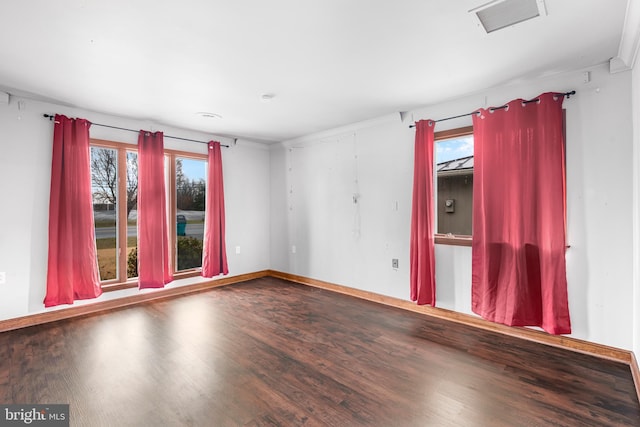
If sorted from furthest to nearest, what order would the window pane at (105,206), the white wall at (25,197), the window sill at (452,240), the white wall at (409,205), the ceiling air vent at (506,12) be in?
1. the window pane at (105,206)
2. the window sill at (452,240)
3. the white wall at (25,197)
4. the white wall at (409,205)
5. the ceiling air vent at (506,12)

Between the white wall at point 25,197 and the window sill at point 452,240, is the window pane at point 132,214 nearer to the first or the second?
the white wall at point 25,197

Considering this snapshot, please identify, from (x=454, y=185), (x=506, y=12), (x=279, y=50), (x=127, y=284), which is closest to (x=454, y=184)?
(x=454, y=185)

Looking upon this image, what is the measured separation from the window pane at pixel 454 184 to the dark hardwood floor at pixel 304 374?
1.13 metres

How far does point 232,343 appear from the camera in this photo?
8.92 feet

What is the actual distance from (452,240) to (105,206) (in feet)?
14.2

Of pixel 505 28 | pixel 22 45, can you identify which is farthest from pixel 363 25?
pixel 22 45

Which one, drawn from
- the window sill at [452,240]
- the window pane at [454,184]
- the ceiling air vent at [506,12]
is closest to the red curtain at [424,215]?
the window sill at [452,240]

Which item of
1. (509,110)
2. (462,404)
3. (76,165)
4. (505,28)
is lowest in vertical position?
(462,404)

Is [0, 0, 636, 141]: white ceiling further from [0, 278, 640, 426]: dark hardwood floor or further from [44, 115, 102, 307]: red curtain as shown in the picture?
[0, 278, 640, 426]: dark hardwood floor

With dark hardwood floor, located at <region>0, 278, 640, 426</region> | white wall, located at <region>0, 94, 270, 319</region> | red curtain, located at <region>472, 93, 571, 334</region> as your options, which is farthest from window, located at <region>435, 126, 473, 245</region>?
white wall, located at <region>0, 94, 270, 319</region>

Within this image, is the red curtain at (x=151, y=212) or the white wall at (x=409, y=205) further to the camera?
the red curtain at (x=151, y=212)

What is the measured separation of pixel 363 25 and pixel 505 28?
0.96 m

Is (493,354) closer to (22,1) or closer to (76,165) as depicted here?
(22,1)

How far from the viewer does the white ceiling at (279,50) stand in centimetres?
178
